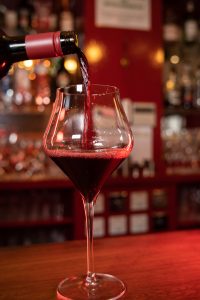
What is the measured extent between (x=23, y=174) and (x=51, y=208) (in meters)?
0.25

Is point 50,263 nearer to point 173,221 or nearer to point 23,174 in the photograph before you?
point 23,174

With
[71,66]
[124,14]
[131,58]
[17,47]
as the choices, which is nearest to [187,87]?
[131,58]

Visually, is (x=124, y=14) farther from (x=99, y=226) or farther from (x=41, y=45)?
(x=41, y=45)

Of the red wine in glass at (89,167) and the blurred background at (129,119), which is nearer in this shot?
the red wine in glass at (89,167)

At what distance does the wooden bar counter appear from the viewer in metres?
0.47

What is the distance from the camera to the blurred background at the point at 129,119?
1.99 m

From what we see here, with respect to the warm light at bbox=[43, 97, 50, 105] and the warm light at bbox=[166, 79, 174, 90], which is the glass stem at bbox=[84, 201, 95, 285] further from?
the warm light at bbox=[166, 79, 174, 90]

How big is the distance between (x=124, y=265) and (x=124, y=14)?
1.86 metres

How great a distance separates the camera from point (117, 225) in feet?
6.69

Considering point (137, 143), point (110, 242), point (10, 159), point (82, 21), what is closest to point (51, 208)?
point (10, 159)

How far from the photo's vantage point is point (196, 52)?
2486mm

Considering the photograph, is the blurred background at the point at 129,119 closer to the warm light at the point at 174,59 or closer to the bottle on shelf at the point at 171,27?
the bottle on shelf at the point at 171,27

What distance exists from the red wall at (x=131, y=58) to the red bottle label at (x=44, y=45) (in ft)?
5.16

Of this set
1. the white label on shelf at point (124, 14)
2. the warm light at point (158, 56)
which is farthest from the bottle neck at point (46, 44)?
the warm light at point (158, 56)
